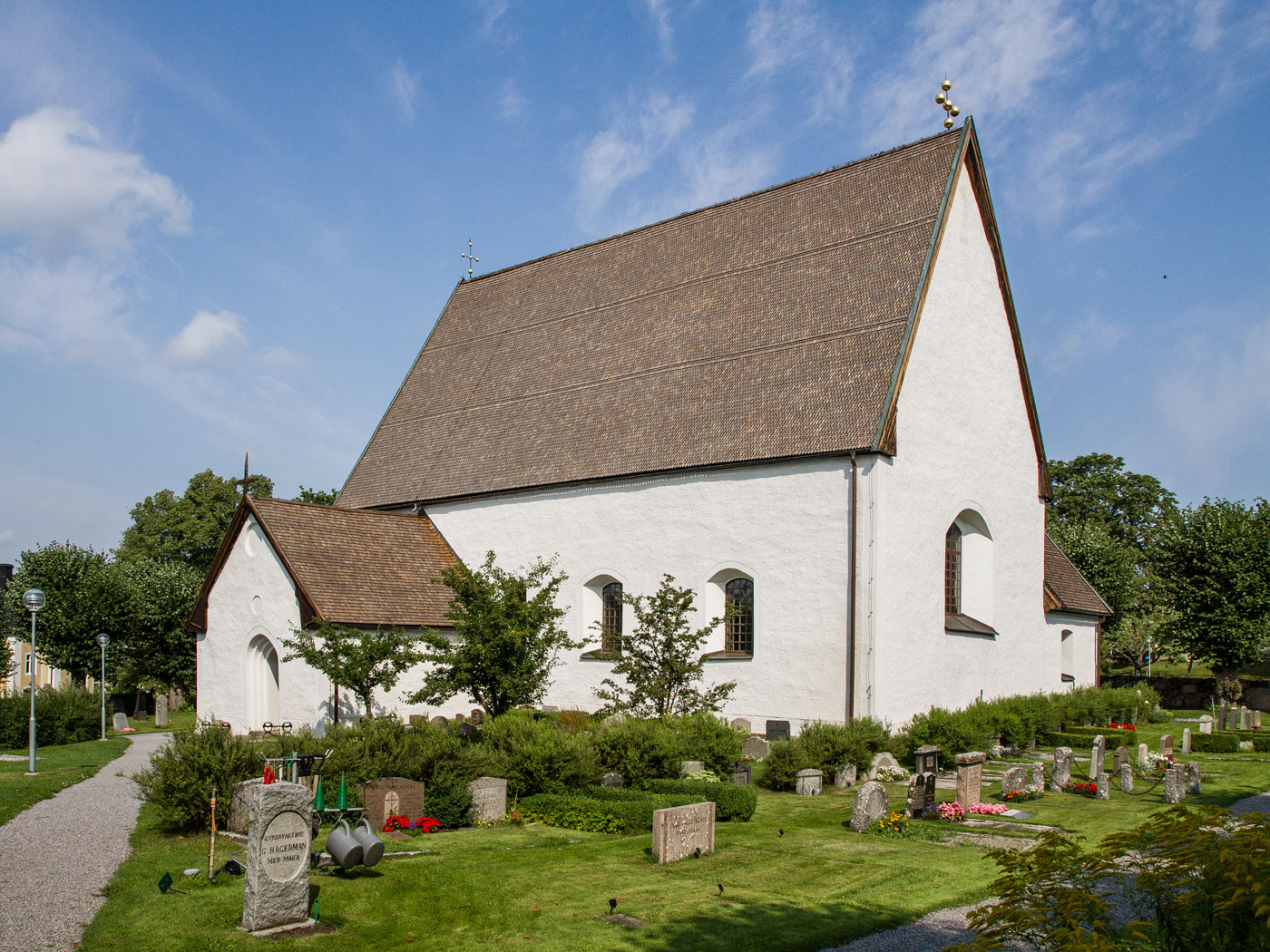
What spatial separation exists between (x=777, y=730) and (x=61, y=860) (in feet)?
44.5

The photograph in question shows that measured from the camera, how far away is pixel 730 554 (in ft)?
75.0

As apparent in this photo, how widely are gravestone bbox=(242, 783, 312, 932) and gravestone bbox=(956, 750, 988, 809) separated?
9.60m

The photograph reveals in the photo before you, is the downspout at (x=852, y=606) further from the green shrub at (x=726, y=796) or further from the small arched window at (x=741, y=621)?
the green shrub at (x=726, y=796)

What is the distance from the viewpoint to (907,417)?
72.1ft

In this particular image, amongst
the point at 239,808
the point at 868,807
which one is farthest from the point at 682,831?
the point at 239,808

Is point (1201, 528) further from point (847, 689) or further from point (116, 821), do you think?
point (116, 821)

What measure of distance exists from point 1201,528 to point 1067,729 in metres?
17.3

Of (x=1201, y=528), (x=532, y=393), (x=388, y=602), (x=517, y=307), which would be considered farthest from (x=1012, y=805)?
(x=1201, y=528)

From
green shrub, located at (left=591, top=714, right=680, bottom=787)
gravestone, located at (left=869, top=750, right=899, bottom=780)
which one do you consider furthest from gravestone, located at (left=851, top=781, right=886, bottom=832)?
gravestone, located at (left=869, top=750, right=899, bottom=780)

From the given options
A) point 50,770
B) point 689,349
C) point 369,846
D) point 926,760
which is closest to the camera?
point 369,846

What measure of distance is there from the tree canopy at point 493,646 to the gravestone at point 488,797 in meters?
4.99

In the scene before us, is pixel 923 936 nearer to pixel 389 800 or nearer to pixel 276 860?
pixel 276 860

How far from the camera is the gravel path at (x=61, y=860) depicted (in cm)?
917

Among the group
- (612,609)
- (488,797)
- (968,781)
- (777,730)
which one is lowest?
(777,730)
